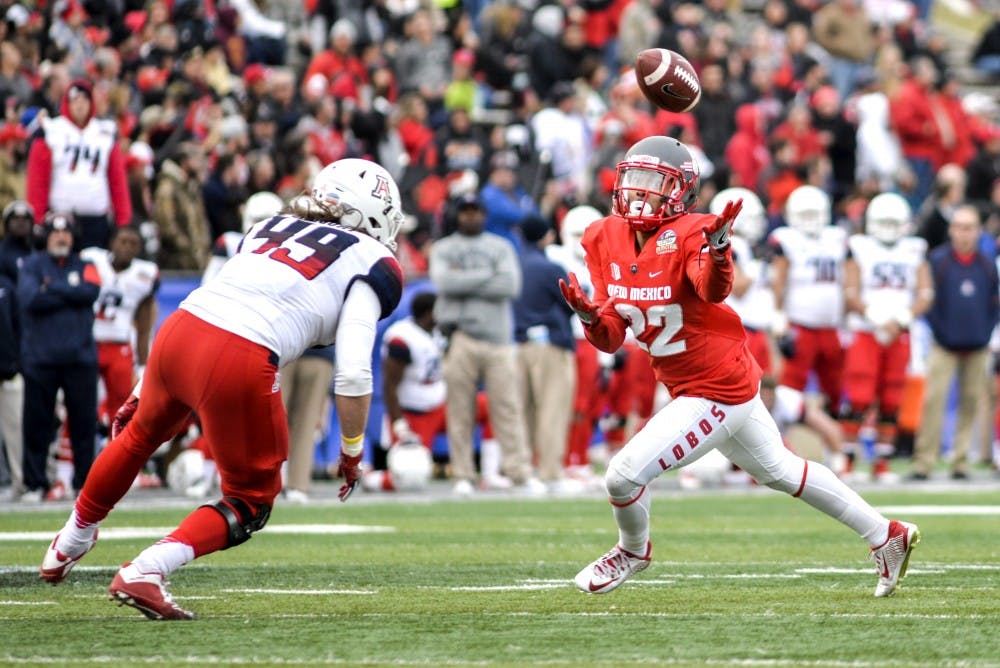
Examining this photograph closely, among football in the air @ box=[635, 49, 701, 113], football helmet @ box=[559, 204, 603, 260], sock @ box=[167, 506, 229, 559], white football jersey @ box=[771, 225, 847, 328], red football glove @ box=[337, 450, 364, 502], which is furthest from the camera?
football helmet @ box=[559, 204, 603, 260]

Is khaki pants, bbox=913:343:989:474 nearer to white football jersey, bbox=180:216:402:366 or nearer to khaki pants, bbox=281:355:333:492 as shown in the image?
khaki pants, bbox=281:355:333:492

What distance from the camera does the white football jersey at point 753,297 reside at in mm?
14516

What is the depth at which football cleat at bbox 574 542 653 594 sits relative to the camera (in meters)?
6.82

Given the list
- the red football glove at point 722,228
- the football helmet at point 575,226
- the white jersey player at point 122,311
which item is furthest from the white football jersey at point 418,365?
the red football glove at point 722,228

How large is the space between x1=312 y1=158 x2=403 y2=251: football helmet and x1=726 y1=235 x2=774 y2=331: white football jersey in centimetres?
813

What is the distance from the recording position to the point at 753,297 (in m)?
14.6

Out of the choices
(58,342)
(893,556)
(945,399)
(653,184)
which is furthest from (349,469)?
(945,399)

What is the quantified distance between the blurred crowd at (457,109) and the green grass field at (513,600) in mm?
4030

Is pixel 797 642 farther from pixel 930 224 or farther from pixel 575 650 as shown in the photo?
pixel 930 224

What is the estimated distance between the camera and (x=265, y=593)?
693 cm

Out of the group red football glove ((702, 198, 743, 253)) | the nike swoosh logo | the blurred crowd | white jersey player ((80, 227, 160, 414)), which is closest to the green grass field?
the nike swoosh logo

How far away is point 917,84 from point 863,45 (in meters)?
→ 1.98

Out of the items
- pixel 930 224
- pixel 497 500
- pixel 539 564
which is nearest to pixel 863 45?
pixel 930 224

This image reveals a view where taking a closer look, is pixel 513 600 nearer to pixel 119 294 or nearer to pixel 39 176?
pixel 119 294
